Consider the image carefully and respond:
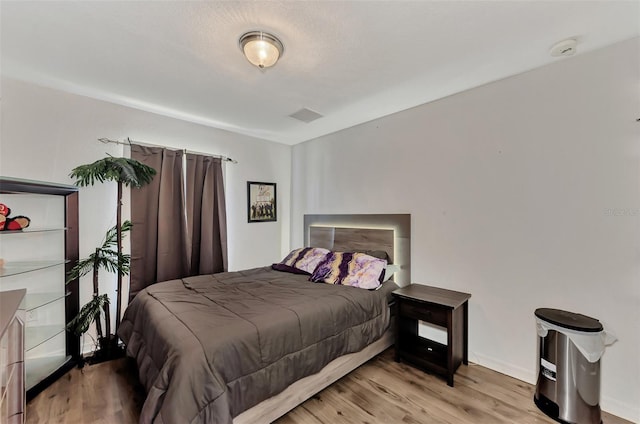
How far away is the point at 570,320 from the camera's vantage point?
5.94 feet

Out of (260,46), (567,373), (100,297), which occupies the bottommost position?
(567,373)

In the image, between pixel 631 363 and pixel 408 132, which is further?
pixel 408 132

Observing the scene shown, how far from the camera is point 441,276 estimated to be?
2.65 metres

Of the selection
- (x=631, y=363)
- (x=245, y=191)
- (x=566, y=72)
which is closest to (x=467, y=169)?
(x=566, y=72)

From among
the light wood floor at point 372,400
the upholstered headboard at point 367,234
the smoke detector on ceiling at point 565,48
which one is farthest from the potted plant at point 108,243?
the smoke detector on ceiling at point 565,48

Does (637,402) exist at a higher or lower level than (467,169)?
lower

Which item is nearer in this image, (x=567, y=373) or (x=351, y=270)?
(x=567, y=373)

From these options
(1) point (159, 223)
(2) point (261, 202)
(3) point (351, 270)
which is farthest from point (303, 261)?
(1) point (159, 223)

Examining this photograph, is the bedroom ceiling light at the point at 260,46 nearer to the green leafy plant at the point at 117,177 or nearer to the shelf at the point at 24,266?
the green leafy plant at the point at 117,177

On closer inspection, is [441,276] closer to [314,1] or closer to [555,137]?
[555,137]

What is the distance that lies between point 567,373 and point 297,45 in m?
2.85

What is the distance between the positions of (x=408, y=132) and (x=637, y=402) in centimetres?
265

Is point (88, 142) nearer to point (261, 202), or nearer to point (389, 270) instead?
point (261, 202)

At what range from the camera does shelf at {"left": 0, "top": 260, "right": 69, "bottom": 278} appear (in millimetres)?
2034
